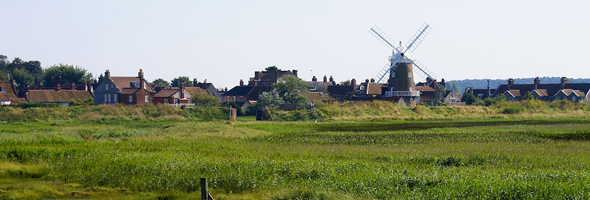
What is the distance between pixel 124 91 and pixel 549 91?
277 feet

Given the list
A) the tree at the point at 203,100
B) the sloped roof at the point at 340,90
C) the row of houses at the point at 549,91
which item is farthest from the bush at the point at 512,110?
the tree at the point at 203,100

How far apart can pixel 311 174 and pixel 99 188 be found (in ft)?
25.3

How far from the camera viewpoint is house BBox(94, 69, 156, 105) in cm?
10794

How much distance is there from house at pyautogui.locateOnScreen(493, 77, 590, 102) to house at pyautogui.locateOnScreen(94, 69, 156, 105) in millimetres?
73726

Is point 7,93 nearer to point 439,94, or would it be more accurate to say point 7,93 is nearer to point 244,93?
point 244,93

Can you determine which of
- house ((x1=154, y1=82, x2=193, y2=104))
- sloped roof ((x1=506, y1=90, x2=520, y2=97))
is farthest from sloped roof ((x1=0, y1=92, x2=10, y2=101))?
sloped roof ((x1=506, y1=90, x2=520, y2=97))

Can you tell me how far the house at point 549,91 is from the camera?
132875mm

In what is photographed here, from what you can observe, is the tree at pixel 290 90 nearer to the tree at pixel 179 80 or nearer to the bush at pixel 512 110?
the bush at pixel 512 110

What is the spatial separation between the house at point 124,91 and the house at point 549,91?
73.7 m

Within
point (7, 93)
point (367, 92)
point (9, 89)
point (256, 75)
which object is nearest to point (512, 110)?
point (367, 92)

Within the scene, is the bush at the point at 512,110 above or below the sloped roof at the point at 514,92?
below

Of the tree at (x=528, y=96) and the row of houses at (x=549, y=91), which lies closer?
the tree at (x=528, y=96)

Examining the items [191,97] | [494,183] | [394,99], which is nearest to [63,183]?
[494,183]

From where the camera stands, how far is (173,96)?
10806 centimetres
